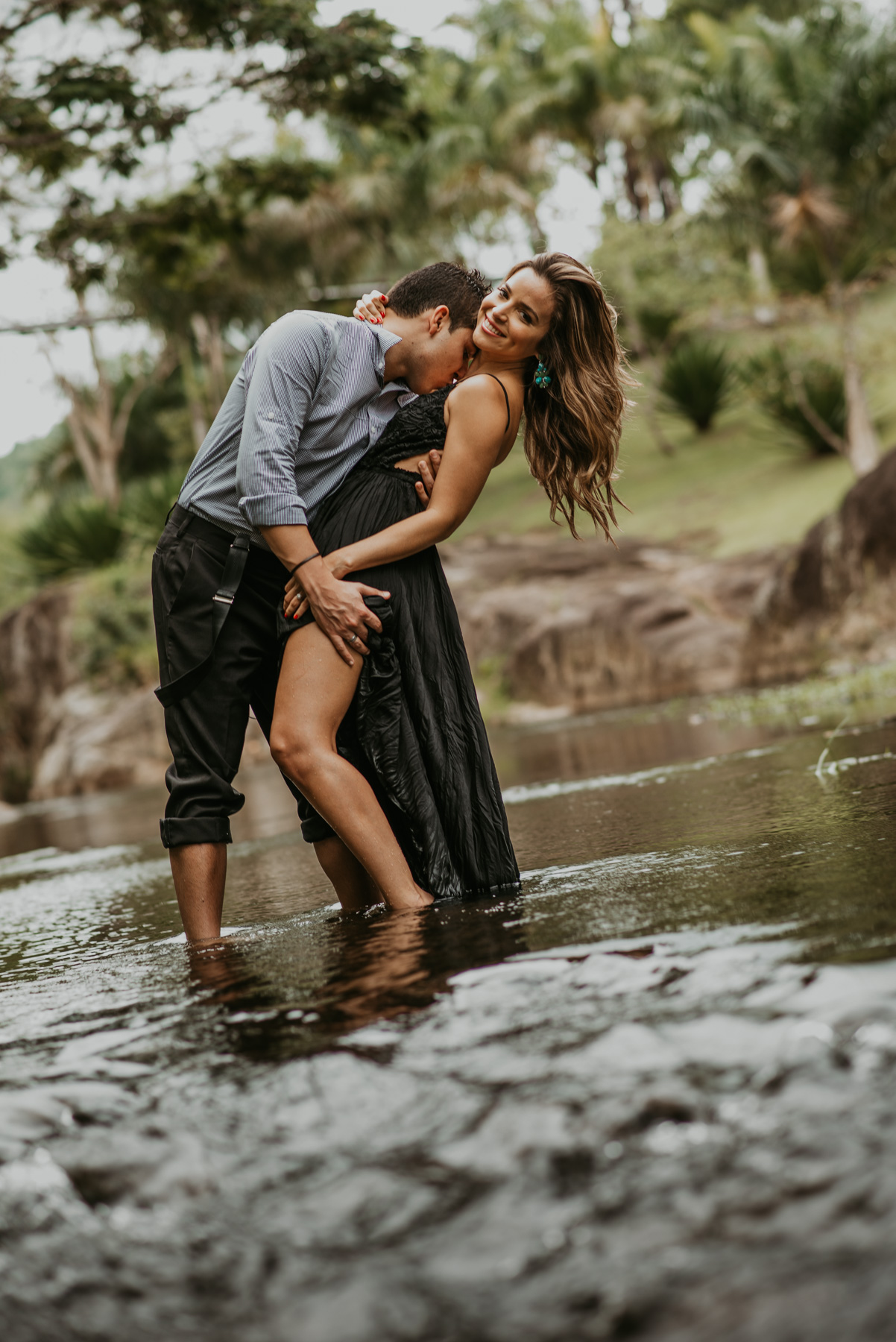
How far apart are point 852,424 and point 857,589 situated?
319 inches

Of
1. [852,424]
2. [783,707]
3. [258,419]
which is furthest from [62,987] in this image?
[852,424]

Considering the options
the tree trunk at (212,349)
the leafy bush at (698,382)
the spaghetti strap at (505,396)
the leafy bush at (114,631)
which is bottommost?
the spaghetti strap at (505,396)

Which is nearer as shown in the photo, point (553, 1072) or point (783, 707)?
point (553, 1072)

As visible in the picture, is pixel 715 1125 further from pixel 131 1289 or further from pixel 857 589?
pixel 857 589

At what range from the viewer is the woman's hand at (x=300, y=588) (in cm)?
276

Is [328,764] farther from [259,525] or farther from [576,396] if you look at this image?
[576,396]

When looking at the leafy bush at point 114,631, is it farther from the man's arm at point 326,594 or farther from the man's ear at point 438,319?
the man's arm at point 326,594

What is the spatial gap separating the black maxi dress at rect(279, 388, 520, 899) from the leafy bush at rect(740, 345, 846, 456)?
17.7 m

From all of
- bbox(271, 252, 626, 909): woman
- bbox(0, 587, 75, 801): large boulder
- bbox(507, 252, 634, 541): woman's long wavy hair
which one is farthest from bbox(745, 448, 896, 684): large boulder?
bbox(0, 587, 75, 801): large boulder

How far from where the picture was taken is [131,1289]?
3.70 ft

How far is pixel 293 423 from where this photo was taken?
2773mm

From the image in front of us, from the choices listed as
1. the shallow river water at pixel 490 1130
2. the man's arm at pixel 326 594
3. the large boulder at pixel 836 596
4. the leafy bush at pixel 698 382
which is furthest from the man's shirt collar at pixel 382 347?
the leafy bush at pixel 698 382

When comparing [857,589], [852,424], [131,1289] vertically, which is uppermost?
[852,424]

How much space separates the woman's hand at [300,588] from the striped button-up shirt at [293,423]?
12cm
